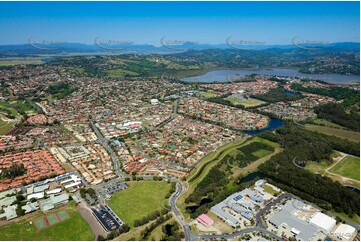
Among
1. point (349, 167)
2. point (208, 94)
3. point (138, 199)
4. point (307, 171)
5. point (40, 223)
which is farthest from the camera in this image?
point (208, 94)

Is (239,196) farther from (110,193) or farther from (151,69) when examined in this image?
(151,69)

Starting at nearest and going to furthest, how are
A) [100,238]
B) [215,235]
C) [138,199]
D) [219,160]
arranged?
[100,238] → [215,235] → [138,199] → [219,160]

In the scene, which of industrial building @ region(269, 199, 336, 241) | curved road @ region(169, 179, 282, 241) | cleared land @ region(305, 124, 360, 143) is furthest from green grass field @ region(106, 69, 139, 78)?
industrial building @ region(269, 199, 336, 241)

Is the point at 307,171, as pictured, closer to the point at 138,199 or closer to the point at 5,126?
the point at 138,199

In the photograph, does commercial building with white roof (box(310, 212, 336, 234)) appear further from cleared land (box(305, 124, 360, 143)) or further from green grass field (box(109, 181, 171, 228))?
cleared land (box(305, 124, 360, 143))

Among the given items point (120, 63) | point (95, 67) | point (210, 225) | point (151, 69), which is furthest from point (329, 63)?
point (210, 225)

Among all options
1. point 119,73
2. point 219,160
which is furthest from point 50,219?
point 119,73
